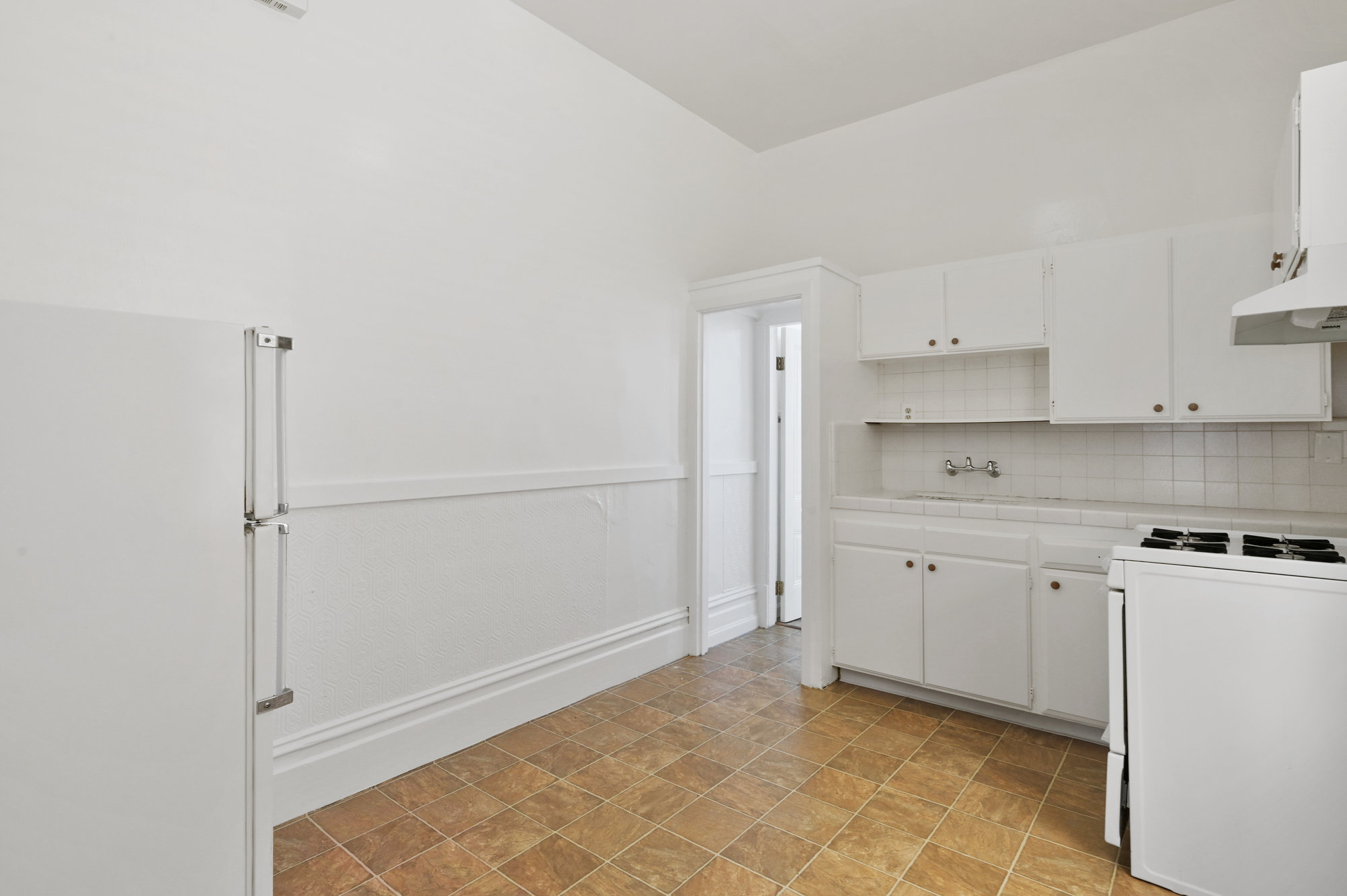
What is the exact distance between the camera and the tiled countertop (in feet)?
7.98

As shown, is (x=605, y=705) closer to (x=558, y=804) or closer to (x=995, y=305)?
(x=558, y=804)

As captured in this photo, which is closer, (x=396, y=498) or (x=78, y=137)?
(x=78, y=137)

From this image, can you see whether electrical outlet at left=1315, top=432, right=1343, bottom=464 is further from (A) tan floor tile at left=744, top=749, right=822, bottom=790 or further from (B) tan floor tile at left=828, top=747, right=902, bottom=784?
(A) tan floor tile at left=744, top=749, right=822, bottom=790

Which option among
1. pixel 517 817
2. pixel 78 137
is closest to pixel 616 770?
pixel 517 817

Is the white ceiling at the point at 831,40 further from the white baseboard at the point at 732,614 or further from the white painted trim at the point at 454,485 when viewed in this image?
the white baseboard at the point at 732,614

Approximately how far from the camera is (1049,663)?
2781 mm

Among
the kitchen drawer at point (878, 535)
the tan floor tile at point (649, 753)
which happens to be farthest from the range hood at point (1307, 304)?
the tan floor tile at point (649, 753)

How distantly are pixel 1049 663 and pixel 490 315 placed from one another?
2.72 meters

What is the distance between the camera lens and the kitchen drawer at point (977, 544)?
2.88 metres

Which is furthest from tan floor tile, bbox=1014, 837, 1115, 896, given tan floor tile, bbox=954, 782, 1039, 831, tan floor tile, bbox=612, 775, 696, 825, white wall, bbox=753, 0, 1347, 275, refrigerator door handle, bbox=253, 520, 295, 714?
white wall, bbox=753, 0, 1347, 275

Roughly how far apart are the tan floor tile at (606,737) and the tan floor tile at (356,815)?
750mm

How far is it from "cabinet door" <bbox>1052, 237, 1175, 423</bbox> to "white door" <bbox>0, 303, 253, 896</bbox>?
3.10 m

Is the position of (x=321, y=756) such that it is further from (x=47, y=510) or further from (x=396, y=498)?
(x=47, y=510)

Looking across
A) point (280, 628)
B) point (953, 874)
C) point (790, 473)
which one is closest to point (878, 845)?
point (953, 874)
